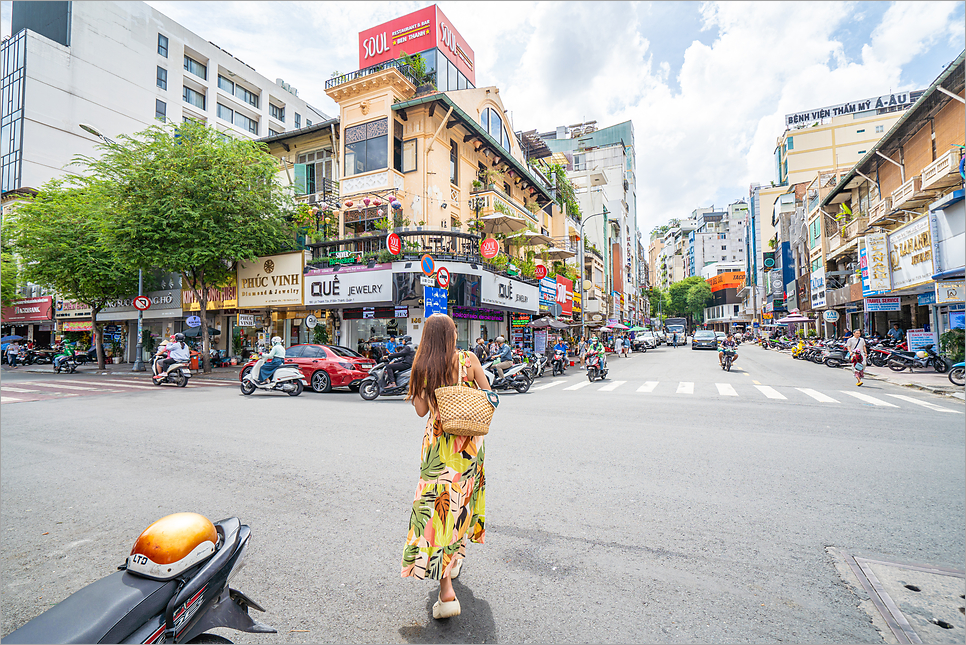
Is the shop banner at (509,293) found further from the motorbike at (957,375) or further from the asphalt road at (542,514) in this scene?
the motorbike at (957,375)

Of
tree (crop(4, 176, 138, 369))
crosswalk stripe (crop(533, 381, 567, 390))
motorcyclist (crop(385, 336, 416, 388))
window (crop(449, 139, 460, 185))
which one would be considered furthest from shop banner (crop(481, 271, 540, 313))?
tree (crop(4, 176, 138, 369))

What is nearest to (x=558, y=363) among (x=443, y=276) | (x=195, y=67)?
(x=443, y=276)

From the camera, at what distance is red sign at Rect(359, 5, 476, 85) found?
23562mm

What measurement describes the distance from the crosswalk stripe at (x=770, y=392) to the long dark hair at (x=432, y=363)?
11.5 meters

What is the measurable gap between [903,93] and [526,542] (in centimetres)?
7310

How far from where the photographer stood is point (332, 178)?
23.1 meters

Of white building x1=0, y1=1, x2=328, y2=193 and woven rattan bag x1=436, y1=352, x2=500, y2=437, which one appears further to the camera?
white building x1=0, y1=1, x2=328, y2=193

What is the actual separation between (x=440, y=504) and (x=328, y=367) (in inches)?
467

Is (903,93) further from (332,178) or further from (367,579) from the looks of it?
(367,579)

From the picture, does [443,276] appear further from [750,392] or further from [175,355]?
[750,392]

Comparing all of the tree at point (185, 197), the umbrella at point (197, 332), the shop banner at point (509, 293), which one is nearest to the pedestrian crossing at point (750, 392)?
the shop banner at point (509, 293)

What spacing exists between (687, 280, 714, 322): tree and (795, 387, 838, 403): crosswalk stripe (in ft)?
262

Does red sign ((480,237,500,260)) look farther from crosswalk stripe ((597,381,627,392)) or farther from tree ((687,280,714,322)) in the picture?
tree ((687,280,714,322))

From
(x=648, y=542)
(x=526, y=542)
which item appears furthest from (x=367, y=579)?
(x=648, y=542)
